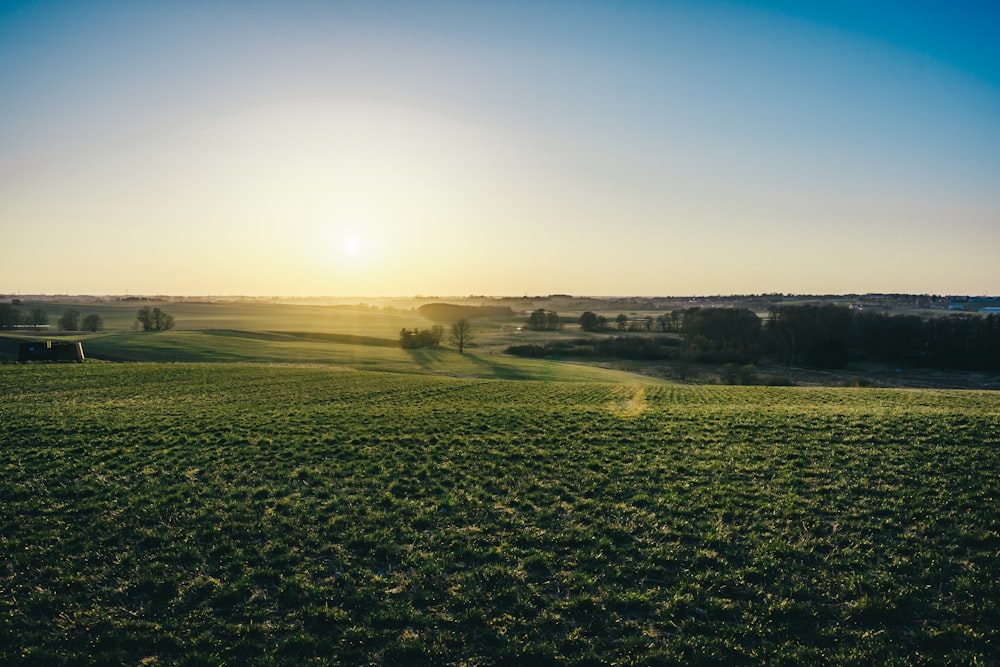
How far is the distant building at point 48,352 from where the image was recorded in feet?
161

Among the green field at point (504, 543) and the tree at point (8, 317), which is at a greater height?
the tree at point (8, 317)

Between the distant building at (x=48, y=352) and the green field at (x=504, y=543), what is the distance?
3706 centimetres

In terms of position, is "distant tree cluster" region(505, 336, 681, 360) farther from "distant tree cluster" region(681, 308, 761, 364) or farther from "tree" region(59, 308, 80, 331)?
"tree" region(59, 308, 80, 331)

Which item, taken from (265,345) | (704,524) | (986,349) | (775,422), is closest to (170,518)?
(704,524)

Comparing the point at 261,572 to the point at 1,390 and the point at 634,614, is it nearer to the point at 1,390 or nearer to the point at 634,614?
the point at 634,614

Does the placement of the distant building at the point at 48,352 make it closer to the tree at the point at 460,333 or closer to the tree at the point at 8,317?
Result: the tree at the point at 460,333

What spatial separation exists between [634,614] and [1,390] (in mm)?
40774

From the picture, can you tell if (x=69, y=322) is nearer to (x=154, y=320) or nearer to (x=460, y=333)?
(x=154, y=320)

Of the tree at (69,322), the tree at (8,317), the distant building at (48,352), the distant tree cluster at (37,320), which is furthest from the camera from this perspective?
the tree at (69,322)

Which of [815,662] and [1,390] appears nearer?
[815,662]

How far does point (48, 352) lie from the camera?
165 ft

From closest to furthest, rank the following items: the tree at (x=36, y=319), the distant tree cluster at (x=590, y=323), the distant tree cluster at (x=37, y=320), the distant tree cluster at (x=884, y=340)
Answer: the distant tree cluster at (x=884, y=340) < the distant tree cluster at (x=37, y=320) < the tree at (x=36, y=319) < the distant tree cluster at (x=590, y=323)

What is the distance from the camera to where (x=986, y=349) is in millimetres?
89062

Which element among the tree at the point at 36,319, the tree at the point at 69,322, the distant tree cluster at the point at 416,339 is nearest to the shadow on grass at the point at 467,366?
the distant tree cluster at the point at 416,339
